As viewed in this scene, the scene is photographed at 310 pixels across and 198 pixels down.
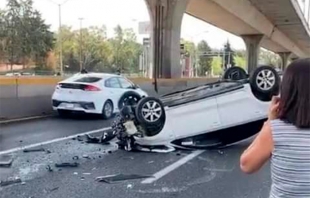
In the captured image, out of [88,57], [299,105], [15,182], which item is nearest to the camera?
[299,105]

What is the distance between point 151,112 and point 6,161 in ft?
8.45

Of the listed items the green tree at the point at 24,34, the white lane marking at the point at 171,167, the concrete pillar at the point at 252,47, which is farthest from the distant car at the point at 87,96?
the green tree at the point at 24,34

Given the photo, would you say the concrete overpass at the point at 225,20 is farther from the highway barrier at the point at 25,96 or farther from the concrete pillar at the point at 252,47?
the highway barrier at the point at 25,96

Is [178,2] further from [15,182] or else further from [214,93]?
[15,182]

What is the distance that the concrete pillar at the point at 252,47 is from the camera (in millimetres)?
52438


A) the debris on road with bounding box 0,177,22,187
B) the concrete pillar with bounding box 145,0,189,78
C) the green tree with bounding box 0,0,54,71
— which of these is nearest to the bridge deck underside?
the concrete pillar with bounding box 145,0,189,78

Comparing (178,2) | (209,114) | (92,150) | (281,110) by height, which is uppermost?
(178,2)

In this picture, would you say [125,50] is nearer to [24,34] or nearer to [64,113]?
[24,34]

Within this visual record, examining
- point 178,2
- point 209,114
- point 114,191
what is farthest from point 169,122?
point 178,2

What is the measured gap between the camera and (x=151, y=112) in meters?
8.84

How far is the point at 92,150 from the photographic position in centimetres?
911

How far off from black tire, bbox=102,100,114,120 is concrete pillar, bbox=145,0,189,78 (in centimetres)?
1116

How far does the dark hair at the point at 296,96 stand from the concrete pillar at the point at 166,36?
24487 mm

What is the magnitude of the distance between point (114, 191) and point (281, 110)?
4152mm
